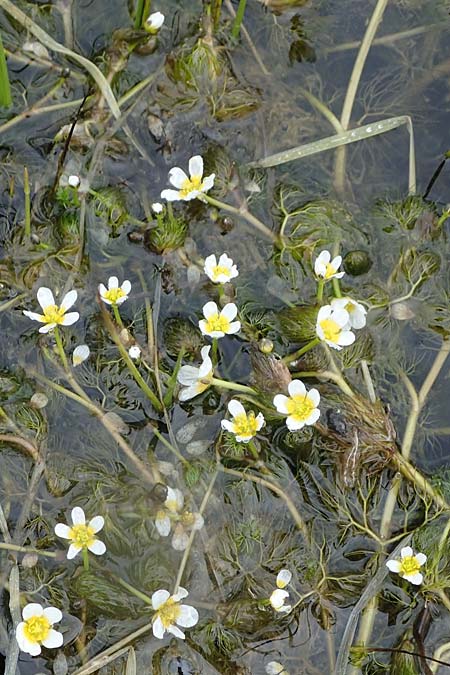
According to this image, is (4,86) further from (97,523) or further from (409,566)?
(409,566)

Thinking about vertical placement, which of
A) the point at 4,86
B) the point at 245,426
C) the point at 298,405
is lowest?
the point at 245,426

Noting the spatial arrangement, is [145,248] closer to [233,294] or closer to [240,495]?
[233,294]

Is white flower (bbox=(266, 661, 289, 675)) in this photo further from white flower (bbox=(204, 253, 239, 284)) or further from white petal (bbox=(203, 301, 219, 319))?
white flower (bbox=(204, 253, 239, 284))

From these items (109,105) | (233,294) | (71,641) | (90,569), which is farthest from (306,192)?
(71,641)

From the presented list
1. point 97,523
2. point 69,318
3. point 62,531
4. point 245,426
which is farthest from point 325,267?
point 62,531

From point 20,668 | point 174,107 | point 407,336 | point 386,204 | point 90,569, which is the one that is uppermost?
point 174,107

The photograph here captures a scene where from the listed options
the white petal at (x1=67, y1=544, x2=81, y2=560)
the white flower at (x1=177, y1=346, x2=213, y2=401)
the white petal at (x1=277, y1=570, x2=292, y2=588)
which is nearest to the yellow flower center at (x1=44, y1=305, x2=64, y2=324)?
the white flower at (x1=177, y1=346, x2=213, y2=401)
